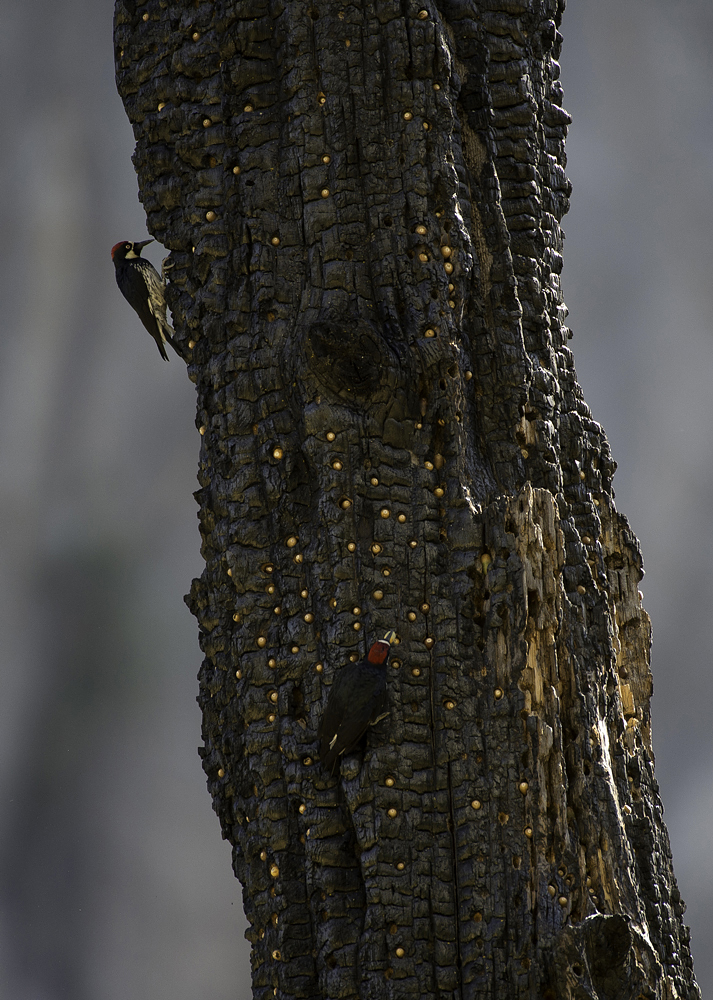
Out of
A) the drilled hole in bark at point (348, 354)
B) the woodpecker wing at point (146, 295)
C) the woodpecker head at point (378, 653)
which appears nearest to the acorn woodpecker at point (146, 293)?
the woodpecker wing at point (146, 295)

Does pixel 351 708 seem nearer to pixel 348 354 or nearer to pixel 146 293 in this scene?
pixel 348 354

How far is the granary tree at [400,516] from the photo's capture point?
1.67 m

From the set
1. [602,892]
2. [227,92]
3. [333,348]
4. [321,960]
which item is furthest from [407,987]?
[227,92]

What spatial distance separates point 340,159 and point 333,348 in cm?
35

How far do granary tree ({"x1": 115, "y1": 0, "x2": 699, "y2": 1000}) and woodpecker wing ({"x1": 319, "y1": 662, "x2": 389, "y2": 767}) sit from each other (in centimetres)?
3

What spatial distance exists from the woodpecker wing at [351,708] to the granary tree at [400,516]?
0.09 feet

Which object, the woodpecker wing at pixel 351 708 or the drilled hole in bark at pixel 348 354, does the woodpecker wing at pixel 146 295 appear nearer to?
the drilled hole in bark at pixel 348 354

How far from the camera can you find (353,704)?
5.46 feet

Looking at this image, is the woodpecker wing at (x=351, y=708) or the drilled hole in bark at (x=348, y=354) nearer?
the woodpecker wing at (x=351, y=708)

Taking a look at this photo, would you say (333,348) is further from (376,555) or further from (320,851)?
(320,851)

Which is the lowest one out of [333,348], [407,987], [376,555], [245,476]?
[407,987]

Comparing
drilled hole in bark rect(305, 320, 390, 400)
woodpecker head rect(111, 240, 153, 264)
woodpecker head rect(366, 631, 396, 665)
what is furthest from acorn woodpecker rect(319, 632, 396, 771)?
woodpecker head rect(111, 240, 153, 264)

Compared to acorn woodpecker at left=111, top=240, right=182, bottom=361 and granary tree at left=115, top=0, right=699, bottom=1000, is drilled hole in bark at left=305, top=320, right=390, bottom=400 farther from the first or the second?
acorn woodpecker at left=111, top=240, right=182, bottom=361

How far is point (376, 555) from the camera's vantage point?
1.77 metres
